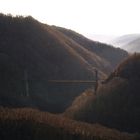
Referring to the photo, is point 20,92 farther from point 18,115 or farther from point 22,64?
point 18,115

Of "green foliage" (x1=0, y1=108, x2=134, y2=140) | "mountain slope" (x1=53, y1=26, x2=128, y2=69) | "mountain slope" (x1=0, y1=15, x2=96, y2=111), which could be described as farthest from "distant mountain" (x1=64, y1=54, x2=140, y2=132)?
"mountain slope" (x1=53, y1=26, x2=128, y2=69)

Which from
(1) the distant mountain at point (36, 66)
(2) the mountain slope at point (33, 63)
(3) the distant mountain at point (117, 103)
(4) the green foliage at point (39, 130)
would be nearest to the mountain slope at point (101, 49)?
(1) the distant mountain at point (36, 66)

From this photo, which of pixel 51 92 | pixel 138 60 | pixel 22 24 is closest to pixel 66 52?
pixel 22 24

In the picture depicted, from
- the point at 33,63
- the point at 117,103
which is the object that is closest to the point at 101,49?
→ the point at 33,63

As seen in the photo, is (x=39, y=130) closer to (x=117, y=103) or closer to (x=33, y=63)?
(x=117, y=103)

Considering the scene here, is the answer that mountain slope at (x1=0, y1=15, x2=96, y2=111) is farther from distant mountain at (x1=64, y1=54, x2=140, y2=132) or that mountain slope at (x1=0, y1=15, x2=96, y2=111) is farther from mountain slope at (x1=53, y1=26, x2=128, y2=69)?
mountain slope at (x1=53, y1=26, x2=128, y2=69)

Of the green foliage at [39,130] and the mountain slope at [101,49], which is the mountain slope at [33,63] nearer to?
the green foliage at [39,130]

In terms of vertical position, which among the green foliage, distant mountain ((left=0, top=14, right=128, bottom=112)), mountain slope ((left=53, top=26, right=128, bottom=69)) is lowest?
mountain slope ((left=53, top=26, right=128, bottom=69))
